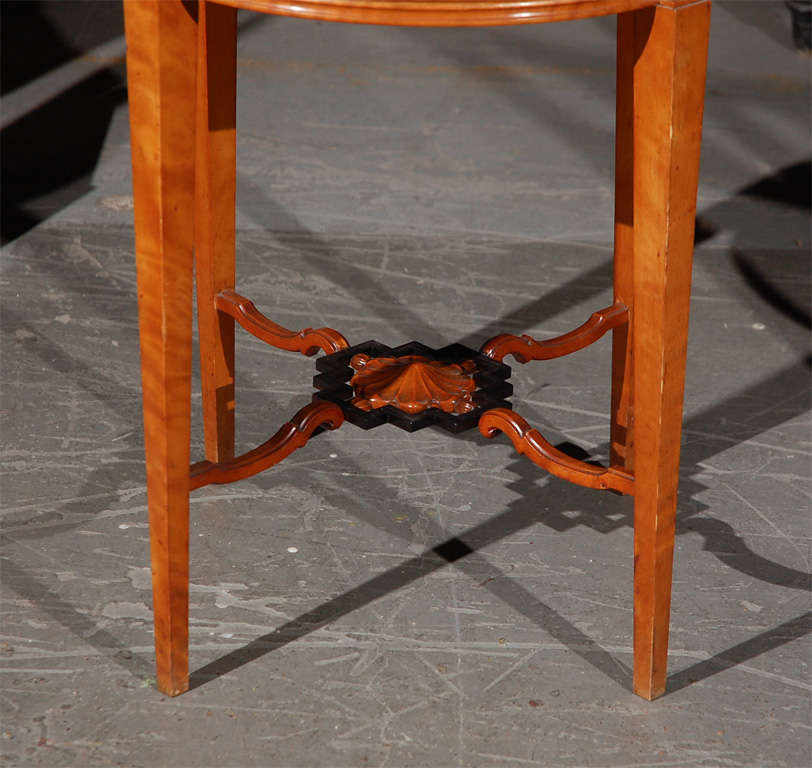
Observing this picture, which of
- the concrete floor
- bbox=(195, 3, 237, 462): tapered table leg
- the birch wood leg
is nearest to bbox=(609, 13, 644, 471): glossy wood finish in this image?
the birch wood leg

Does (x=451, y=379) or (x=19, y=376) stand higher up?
(x=451, y=379)

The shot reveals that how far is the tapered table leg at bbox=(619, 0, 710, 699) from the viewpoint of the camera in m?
1.50

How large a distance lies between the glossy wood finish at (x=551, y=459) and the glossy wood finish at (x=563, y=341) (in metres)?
0.20

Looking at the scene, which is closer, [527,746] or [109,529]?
[527,746]

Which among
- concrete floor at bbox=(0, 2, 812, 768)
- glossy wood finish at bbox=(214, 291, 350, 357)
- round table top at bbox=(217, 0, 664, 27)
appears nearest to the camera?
round table top at bbox=(217, 0, 664, 27)

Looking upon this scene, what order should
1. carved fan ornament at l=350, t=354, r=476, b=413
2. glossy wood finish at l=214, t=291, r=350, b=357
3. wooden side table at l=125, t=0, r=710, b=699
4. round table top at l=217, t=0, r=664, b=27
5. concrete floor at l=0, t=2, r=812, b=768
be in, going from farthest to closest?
glossy wood finish at l=214, t=291, r=350, b=357 < carved fan ornament at l=350, t=354, r=476, b=413 < concrete floor at l=0, t=2, r=812, b=768 < wooden side table at l=125, t=0, r=710, b=699 < round table top at l=217, t=0, r=664, b=27

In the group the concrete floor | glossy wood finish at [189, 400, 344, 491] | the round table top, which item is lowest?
the concrete floor

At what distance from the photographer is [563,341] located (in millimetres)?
2137

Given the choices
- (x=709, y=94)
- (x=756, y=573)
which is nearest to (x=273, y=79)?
(x=709, y=94)

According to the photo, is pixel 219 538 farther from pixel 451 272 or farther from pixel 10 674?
pixel 451 272

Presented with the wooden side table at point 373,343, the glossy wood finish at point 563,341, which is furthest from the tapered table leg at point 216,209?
the glossy wood finish at point 563,341

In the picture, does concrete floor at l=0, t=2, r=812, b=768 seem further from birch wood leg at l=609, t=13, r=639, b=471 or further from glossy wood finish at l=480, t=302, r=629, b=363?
glossy wood finish at l=480, t=302, r=629, b=363

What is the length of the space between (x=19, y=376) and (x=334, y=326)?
62 centimetres

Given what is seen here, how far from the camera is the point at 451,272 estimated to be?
10.1 feet
